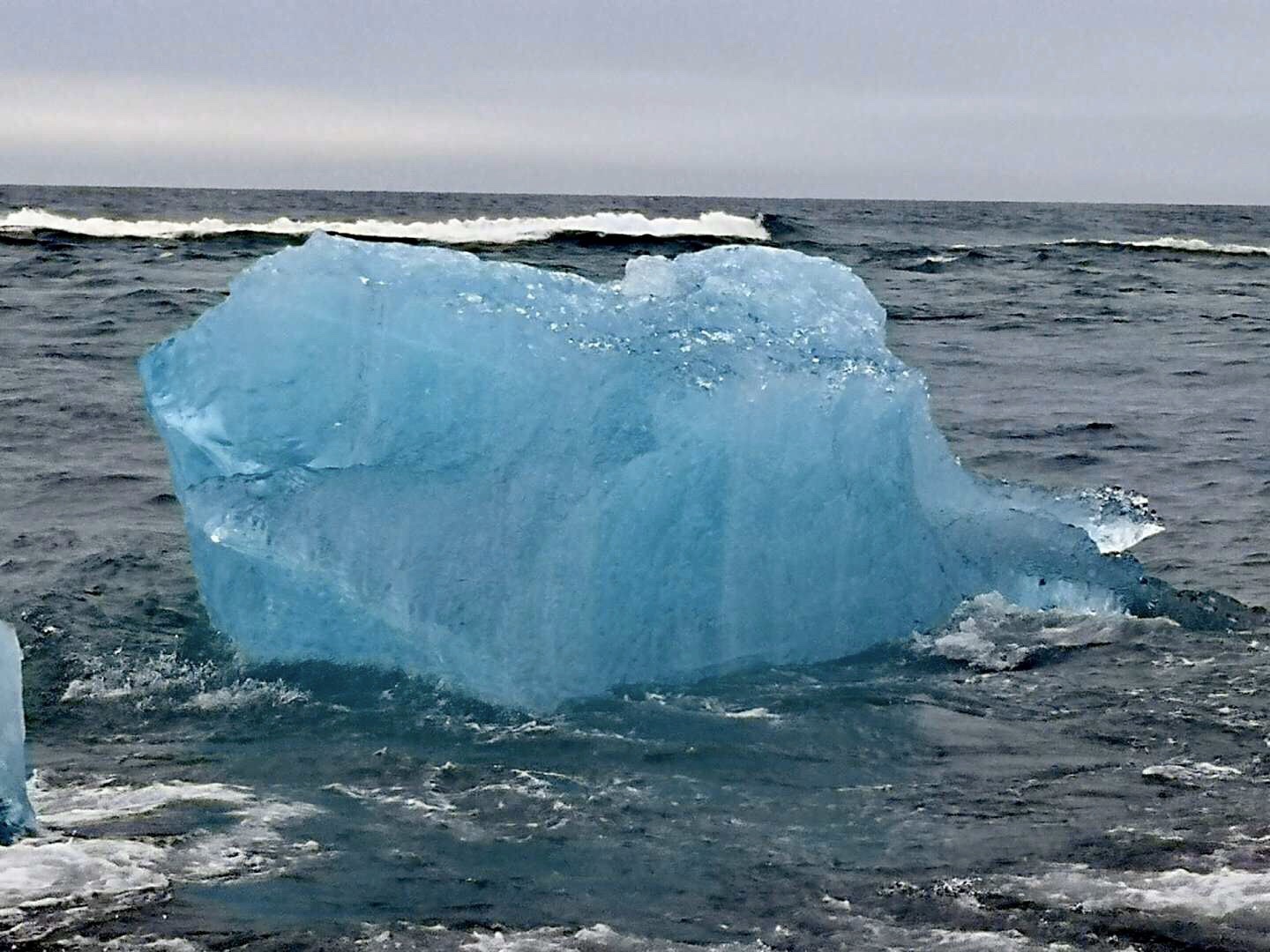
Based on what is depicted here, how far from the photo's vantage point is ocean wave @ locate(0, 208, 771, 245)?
3719 centimetres

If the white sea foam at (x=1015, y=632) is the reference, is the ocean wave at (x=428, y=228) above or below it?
above

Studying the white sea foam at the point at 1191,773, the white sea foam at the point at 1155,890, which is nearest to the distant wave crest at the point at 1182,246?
the white sea foam at the point at 1191,773

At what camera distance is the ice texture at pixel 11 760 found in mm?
5352

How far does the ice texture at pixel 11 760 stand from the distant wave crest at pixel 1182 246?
40642mm

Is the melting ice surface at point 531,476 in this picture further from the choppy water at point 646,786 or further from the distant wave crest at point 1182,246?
the distant wave crest at point 1182,246

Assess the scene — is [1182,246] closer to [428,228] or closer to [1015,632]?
[428,228]

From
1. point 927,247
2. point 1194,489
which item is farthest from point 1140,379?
point 927,247

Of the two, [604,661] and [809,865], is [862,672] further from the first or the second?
[809,865]

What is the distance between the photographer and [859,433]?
771 cm

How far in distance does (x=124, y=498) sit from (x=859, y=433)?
5765mm

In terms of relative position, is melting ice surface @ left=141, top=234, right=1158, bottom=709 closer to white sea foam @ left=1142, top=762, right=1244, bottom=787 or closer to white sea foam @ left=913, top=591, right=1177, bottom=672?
white sea foam @ left=913, top=591, right=1177, bottom=672

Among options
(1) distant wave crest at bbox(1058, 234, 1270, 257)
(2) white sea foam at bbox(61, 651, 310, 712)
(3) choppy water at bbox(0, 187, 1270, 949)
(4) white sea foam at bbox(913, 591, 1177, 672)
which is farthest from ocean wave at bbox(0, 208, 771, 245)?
(4) white sea foam at bbox(913, 591, 1177, 672)

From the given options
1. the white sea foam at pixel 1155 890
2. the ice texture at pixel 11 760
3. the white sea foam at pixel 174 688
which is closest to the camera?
the white sea foam at pixel 1155 890

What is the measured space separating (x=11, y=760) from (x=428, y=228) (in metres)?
37.3
